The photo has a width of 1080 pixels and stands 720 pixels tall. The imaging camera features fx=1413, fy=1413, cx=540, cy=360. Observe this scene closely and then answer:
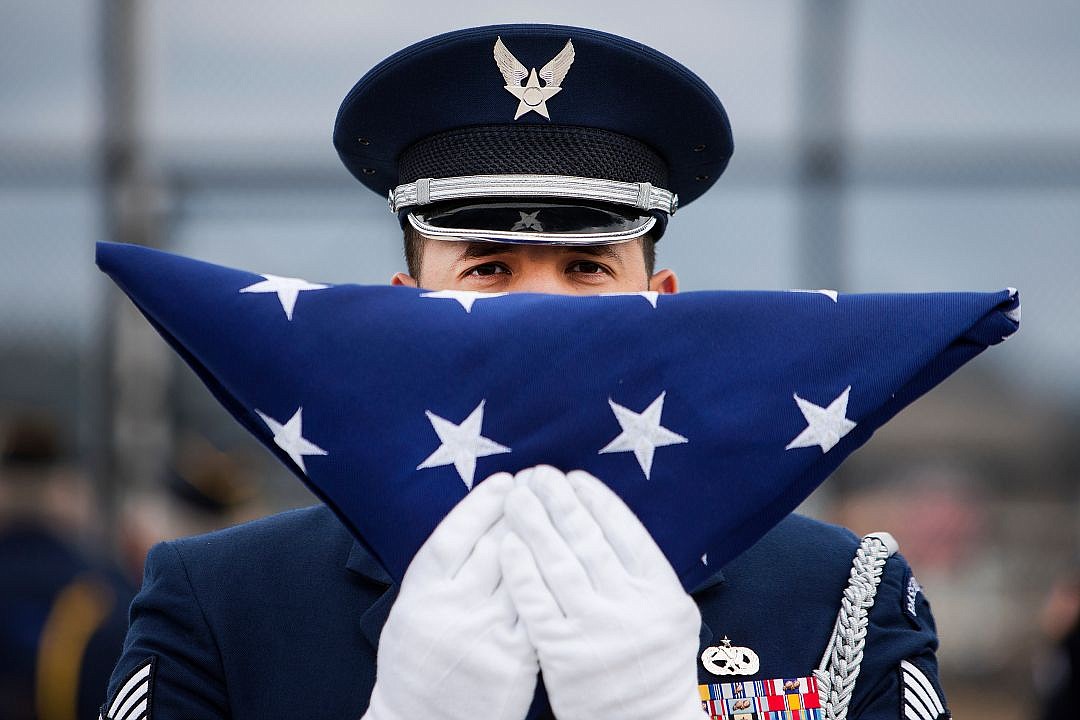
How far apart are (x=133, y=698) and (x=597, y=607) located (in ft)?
1.92

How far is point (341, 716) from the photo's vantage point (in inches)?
66.4

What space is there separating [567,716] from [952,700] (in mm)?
4083

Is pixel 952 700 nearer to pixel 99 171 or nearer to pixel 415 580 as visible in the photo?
pixel 99 171

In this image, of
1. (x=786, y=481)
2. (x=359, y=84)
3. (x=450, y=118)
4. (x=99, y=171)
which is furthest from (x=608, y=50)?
(x=99, y=171)

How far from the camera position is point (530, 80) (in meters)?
1.94

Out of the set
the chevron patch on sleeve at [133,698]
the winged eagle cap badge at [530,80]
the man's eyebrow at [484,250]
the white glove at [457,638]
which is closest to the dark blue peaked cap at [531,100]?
the winged eagle cap badge at [530,80]

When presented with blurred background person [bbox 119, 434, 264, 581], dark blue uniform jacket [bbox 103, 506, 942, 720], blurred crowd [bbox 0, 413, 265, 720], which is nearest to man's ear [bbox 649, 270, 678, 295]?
dark blue uniform jacket [bbox 103, 506, 942, 720]

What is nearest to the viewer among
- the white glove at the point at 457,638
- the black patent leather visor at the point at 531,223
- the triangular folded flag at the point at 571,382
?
the white glove at the point at 457,638

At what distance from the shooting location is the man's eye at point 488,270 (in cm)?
189

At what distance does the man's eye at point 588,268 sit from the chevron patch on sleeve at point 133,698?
2.48 ft

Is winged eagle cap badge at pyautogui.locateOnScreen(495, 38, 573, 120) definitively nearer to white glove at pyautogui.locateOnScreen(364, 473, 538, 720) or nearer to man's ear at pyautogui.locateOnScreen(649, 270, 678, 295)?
man's ear at pyautogui.locateOnScreen(649, 270, 678, 295)

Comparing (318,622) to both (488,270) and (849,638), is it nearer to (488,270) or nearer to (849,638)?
(488,270)

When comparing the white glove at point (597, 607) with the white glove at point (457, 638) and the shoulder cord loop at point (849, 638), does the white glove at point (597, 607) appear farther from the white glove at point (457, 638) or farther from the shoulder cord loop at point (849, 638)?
the shoulder cord loop at point (849, 638)

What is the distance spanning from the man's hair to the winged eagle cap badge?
0.22 m
